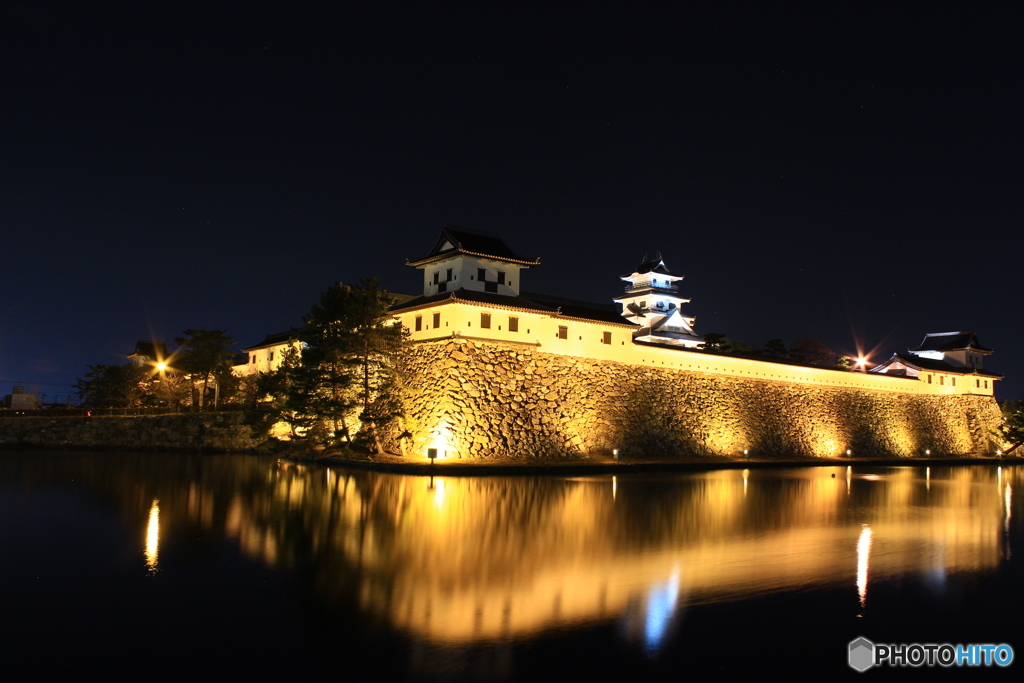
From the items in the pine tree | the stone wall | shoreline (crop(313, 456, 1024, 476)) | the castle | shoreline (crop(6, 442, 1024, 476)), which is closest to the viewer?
shoreline (crop(313, 456, 1024, 476))

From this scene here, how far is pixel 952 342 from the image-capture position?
173 ft

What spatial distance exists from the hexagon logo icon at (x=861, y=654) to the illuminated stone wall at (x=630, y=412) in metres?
18.1

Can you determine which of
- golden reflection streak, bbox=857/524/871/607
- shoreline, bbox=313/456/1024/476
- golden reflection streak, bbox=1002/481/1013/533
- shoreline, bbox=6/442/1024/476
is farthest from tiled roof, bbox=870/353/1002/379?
golden reflection streak, bbox=857/524/871/607

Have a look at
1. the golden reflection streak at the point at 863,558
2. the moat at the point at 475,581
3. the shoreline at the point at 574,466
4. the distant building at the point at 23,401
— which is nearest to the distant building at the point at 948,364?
the shoreline at the point at 574,466

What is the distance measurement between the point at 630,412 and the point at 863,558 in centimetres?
1928

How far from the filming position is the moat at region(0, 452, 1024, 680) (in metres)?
6.47

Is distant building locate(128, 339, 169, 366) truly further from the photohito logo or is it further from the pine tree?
the photohito logo

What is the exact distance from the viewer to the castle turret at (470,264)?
28.6 metres

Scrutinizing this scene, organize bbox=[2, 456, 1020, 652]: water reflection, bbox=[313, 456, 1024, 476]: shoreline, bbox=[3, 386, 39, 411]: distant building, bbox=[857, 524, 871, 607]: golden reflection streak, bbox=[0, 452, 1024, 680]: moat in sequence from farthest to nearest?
1. bbox=[3, 386, 39, 411]: distant building
2. bbox=[313, 456, 1024, 476]: shoreline
3. bbox=[857, 524, 871, 607]: golden reflection streak
4. bbox=[2, 456, 1020, 652]: water reflection
5. bbox=[0, 452, 1024, 680]: moat

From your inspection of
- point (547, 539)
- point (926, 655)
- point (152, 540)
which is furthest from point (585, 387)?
point (926, 655)

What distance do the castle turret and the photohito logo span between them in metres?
22.5

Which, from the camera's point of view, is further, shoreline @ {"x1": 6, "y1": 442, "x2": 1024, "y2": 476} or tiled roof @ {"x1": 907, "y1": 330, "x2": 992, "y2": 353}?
tiled roof @ {"x1": 907, "y1": 330, "x2": 992, "y2": 353}

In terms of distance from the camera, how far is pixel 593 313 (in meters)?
31.7

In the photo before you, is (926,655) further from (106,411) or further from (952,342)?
(952,342)
